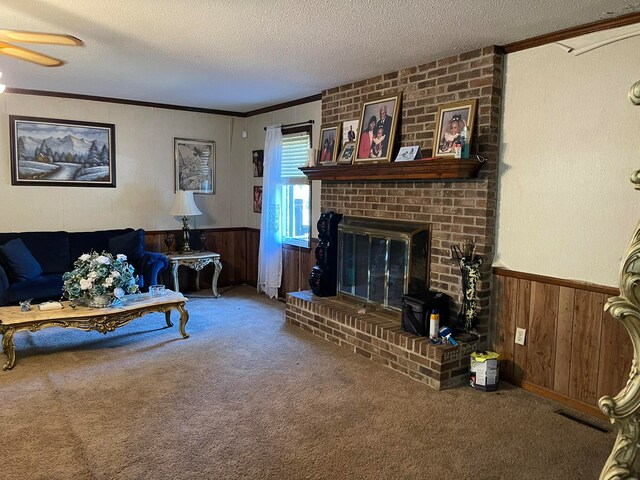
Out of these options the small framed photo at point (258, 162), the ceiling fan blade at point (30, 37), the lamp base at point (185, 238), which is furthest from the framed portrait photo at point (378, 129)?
the lamp base at point (185, 238)

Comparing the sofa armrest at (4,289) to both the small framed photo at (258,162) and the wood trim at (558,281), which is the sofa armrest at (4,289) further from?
the wood trim at (558,281)

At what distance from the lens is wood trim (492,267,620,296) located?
3016 mm

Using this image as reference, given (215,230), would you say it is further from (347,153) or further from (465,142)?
(465,142)

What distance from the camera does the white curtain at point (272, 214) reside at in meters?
6.08

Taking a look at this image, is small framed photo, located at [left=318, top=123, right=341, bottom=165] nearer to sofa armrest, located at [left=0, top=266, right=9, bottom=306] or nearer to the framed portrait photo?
the framed portrait photo

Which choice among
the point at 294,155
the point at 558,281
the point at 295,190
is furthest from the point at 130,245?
the point at 558,281

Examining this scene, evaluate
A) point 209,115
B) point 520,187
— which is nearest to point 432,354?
point 520,187

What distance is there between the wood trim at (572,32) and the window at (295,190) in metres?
2.59

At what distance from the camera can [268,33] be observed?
129 inches

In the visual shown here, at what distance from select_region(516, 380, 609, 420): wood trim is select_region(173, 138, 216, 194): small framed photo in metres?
4.64

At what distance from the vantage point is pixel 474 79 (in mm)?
3645

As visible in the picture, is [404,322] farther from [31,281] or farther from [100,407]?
[31,281]

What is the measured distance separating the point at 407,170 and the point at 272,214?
2572 millimetres

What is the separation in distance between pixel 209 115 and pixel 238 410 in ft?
15.0
